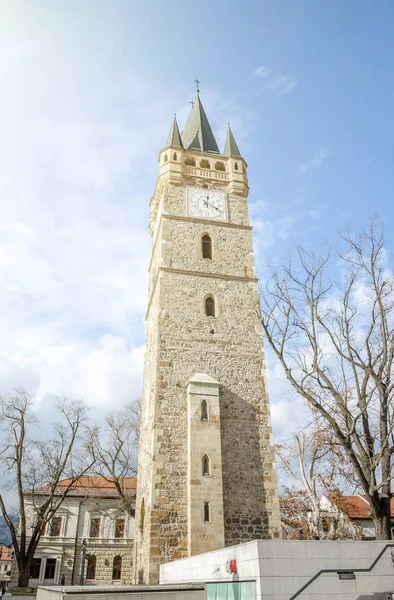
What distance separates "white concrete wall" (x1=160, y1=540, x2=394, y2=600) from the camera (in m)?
7.86

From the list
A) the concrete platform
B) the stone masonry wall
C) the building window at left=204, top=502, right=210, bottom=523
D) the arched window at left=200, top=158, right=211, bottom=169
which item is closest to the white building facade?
the stone masonry wall

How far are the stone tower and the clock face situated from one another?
5 centimetres

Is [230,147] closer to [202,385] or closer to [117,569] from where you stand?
[202,385]

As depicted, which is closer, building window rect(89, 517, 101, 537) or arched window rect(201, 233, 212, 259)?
arched window rect(201, 233, 212, 259)

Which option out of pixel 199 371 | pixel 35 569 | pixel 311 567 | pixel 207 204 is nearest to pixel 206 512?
pixel 199 371

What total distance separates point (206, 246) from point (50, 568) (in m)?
27.2

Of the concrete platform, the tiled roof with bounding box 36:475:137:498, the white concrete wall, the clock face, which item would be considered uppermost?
the clock face

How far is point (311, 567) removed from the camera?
26.5ft

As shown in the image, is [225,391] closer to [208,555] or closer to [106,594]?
[208,555]

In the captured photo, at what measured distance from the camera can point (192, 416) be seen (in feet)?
53.4

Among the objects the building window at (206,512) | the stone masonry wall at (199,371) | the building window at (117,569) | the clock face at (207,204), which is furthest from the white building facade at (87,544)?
the clock face at (207,204)

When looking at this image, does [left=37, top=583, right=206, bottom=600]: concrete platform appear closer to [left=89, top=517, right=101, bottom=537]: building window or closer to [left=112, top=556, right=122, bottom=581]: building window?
[left=112, top=556, right=122, bottom=581]: building window

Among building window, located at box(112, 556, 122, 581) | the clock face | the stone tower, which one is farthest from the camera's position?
building window, located at box(112, 556, 122, 581)

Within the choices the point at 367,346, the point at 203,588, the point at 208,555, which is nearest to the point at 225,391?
the point at 367,346
